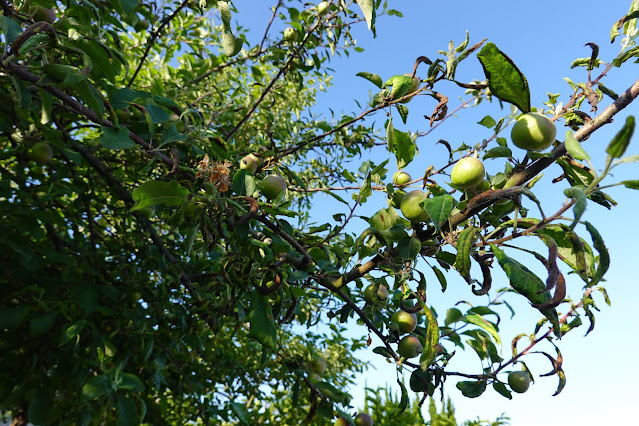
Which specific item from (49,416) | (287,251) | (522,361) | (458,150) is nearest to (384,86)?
(458,150)

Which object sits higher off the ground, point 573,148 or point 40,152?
point 40,152


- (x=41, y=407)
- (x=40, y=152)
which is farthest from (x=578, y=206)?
(x=41, y=407)

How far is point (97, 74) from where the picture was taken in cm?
213

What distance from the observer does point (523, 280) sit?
3.44 ft

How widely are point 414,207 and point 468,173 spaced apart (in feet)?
0.73

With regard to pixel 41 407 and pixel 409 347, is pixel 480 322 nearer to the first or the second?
pixel 409 347

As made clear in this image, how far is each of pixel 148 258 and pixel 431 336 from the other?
2.48m

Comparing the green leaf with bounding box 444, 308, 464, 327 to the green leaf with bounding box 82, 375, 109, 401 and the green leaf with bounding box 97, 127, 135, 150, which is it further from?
the green leaf with bounding box 82, 375, 109, 401

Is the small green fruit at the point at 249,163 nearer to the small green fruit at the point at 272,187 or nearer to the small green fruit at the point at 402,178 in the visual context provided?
the small green fruit at the point at 272,187

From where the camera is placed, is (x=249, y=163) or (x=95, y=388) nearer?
(x=249, y=163)

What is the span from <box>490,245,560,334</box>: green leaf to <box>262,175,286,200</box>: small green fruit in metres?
0.92

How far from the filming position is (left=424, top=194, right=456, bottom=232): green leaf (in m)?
1.04

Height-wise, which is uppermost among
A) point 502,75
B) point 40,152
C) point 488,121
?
point 40,152

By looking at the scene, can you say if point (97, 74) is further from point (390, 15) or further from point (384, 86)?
point (390, 15)
